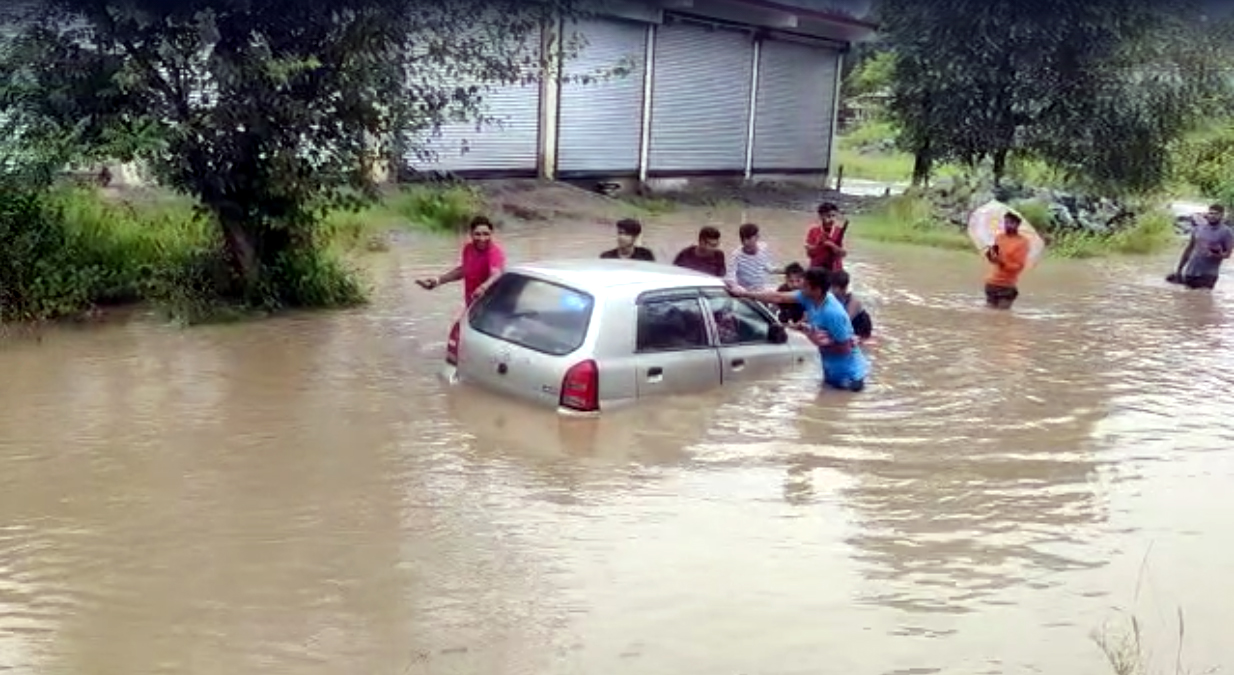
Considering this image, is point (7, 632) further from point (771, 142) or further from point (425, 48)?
point (771, 142)

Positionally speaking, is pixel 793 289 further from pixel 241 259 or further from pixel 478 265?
pixel 241 259

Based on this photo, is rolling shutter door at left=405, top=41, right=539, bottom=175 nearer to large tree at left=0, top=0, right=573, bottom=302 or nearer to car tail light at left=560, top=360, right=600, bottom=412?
large tree at left=0, top=0, right=573, bottom=302

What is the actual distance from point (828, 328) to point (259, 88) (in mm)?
5491

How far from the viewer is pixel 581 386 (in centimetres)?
929

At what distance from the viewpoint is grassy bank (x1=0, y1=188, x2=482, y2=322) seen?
1238 centimetres

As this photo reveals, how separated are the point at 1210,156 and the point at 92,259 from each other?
32306 millimetres

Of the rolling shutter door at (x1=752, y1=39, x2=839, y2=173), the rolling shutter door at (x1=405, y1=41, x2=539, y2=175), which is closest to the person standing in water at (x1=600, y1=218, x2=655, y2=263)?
the rolling shutter door at (x1=405, y1=41, x2=539, y2=175)

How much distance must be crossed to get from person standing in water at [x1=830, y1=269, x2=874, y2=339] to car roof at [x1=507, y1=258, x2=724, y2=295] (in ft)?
6.44

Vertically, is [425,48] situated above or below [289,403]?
above

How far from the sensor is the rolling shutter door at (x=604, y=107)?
27500mm

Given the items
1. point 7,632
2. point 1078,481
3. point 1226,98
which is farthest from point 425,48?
point 1226,98

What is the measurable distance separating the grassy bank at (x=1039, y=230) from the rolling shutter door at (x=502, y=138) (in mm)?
6214

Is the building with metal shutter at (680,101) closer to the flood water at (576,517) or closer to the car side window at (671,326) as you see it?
the flood water at (576,517)

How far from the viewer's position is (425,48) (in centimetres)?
1373
